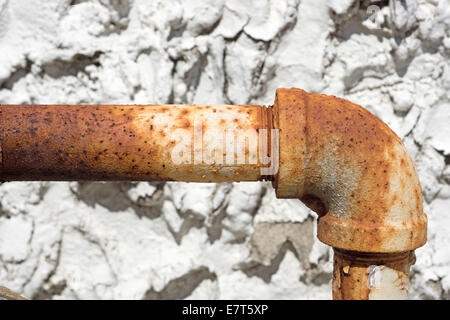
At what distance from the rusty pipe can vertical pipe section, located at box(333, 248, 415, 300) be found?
0.08ft

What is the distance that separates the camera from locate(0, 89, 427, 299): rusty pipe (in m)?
0.84

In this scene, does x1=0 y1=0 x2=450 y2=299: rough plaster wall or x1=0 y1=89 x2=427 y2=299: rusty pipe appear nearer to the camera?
x1=0 y1=89 x2=427 y2=299: rusty pipe

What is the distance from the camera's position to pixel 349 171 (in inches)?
33.7

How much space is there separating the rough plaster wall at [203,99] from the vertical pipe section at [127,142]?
1.98 feet

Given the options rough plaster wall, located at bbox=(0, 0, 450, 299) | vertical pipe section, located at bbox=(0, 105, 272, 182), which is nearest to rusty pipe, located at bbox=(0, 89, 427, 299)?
vertical pipe section, located at bbox=(0, 105, 272, 182)

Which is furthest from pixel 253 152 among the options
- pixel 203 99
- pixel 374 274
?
pixel 203 99

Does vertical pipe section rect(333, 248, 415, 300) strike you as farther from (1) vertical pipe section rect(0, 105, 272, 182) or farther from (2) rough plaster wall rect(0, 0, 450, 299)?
(2) rough plaster wall rect(0, 0, 450, 299)

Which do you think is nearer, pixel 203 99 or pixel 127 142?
pixel 127 142

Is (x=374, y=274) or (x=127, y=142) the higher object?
(x=127, y=142)

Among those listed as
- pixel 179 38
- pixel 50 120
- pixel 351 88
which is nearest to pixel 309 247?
pixel 351 88

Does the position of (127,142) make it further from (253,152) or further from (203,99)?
(203,99)

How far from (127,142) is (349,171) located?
44cm

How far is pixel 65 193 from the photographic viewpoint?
150cm

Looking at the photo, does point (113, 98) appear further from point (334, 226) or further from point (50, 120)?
point (334, 226)
